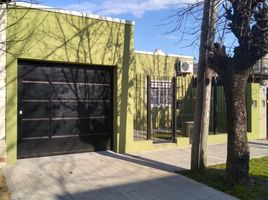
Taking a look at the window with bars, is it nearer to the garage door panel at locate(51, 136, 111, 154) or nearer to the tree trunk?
the garage door panel at locate(51, 136, 111, 154)

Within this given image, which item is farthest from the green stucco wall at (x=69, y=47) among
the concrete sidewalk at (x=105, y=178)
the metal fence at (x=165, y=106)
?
the metal fence at (x=165, y=106)

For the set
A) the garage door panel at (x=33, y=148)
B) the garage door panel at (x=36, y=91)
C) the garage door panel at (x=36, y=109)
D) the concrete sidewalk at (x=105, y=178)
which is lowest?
the concrete sidewalk at (x=105, y=178)

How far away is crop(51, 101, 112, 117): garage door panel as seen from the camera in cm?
1017

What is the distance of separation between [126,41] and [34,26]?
9.19ft

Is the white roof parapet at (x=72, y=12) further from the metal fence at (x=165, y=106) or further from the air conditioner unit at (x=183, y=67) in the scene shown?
the air conditioner unit at (x=183, y=67)

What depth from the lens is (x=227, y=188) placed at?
762 cm

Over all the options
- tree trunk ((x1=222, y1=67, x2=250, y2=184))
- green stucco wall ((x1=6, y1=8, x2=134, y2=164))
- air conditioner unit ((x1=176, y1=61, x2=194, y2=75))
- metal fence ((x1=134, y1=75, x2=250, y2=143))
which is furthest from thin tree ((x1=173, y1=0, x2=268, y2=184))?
air conditioner unit ((x1=176, y1=61, x2=194, y2=75))

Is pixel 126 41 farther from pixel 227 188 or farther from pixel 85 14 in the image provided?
pixel 227 188

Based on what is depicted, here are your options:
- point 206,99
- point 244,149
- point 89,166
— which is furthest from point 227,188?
point 89,166

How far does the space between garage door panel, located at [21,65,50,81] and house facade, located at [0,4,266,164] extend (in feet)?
0.08

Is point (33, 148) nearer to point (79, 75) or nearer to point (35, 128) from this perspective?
point (35, 128)

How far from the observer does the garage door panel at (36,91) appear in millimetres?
9633

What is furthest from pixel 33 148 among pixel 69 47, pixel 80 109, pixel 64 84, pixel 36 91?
pixel 69 47

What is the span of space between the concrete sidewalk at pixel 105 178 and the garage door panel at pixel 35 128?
0.63m
